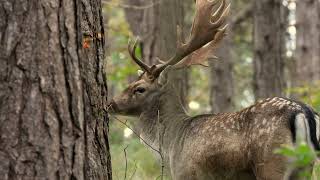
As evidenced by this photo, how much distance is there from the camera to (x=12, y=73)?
434 cm

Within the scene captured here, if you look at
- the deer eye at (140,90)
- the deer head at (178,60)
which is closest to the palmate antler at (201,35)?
the deer head at (178,60)

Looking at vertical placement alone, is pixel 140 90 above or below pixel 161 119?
above

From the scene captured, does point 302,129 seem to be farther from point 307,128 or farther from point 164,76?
point 164,76

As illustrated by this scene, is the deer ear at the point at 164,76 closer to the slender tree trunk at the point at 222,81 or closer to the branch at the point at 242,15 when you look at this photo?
the slender tree trunk at the point at 222,81

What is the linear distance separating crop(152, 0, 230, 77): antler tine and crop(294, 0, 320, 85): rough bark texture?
7.16m

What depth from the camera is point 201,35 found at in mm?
8172

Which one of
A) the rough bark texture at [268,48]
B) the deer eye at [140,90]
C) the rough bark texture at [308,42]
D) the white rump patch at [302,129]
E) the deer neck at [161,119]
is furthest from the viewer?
the rough bark texture at [308,42]

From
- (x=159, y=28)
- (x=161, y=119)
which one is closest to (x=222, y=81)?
(x=159, y=28)

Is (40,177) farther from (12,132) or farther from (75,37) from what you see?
(75,37)

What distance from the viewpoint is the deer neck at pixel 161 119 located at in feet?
27.8

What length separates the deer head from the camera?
8.06 m

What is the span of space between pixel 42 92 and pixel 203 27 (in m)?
3.98

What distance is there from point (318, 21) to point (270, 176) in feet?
30.6

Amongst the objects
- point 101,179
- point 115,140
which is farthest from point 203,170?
point 115,140
